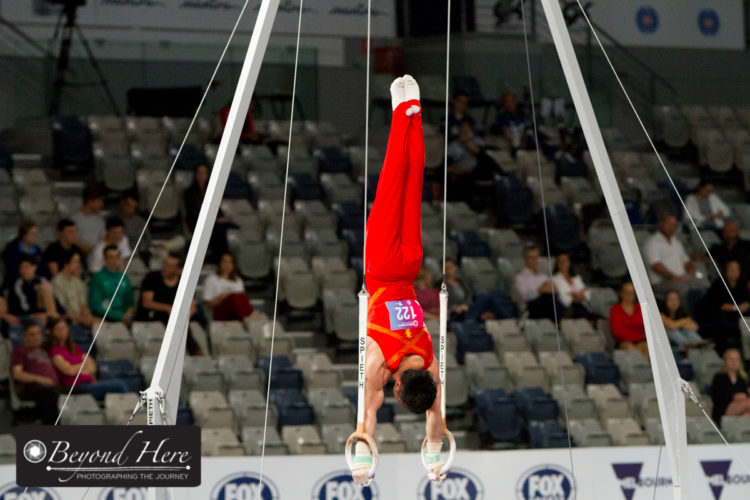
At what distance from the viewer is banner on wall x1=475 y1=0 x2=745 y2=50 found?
14.9 meters

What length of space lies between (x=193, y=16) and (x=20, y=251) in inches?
154

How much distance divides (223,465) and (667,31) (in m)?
8.58

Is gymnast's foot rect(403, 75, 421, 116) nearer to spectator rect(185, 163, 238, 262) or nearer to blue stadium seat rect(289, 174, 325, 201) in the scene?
spectator rect(185, 163, 238, 262)

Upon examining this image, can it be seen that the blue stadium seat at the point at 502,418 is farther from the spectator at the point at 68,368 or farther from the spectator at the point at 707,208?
the spectator at the point at 707,208

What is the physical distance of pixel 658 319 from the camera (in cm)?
785

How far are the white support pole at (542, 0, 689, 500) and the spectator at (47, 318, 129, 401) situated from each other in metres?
4.30

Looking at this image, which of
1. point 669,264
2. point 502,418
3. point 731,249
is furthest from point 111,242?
point 731,249

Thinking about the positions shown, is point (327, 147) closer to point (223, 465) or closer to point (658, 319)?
point (223, 465)

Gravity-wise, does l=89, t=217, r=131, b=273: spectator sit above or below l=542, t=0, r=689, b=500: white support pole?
above

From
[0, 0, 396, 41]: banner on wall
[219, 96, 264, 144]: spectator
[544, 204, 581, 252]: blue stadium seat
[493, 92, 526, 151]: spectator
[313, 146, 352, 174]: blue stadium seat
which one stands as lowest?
[544, 204, 581, 252]: blue stadium seat

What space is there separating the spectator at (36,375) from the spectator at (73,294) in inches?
27.7

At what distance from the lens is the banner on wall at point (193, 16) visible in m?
13.0

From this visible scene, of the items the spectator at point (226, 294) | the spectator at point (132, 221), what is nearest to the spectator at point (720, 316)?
the spectator at point (226, 294)

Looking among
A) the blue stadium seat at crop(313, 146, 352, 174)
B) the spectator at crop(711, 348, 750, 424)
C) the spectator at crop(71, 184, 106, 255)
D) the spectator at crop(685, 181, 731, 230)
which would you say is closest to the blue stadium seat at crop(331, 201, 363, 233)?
the blue stadium seat at crop(313, 146, 352, 174)
